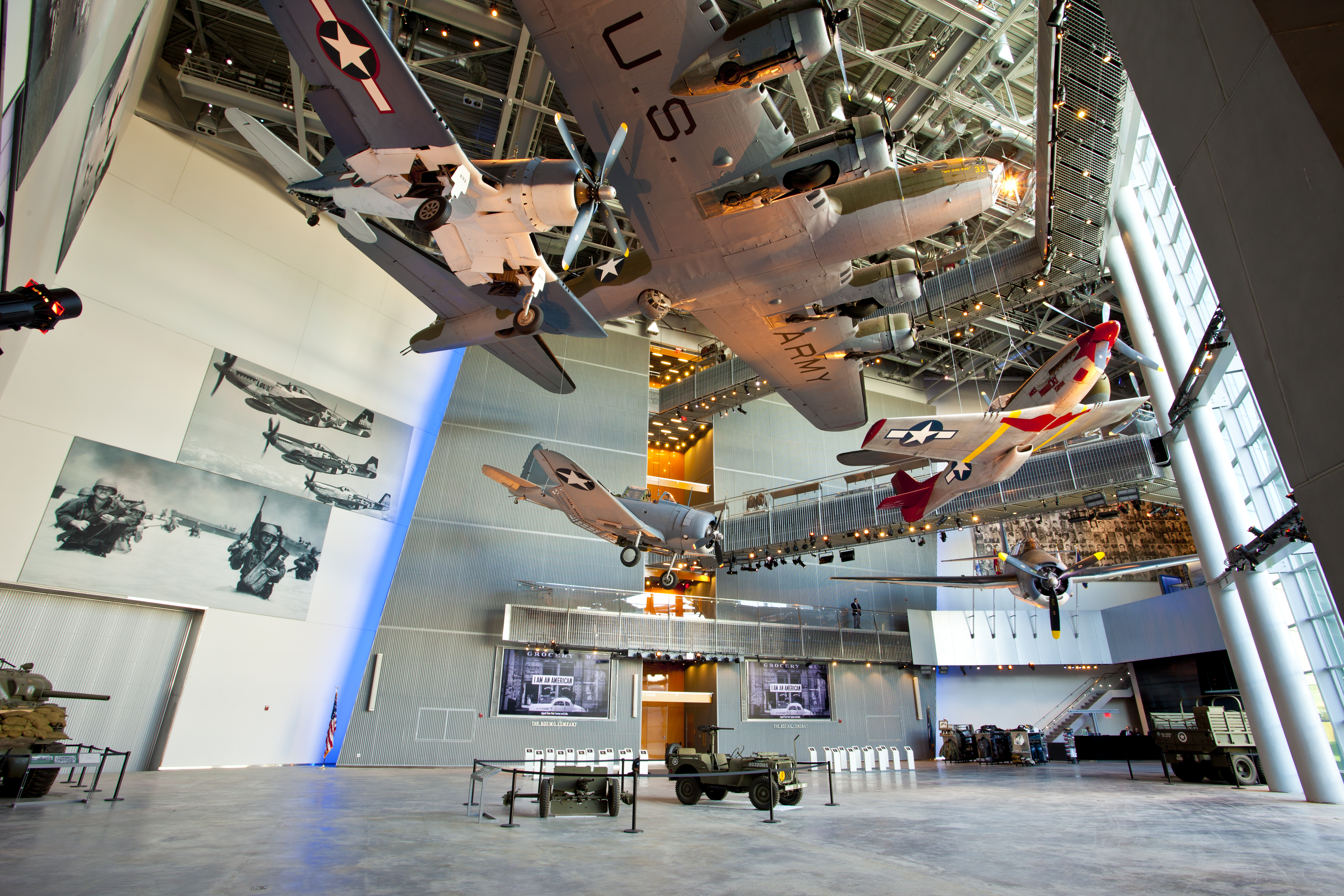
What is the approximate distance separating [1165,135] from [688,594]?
1001 inches

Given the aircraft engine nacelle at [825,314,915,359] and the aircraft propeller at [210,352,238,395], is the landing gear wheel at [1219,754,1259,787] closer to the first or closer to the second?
the aircraft engine nacelle at [825,314,915,359]

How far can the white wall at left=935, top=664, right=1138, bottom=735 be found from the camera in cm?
2952

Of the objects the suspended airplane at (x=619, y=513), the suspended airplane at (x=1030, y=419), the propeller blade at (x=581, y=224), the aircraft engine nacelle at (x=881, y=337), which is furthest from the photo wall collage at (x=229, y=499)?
the suspended airplane at (x=1030, y=419)

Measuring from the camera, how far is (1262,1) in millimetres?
2590

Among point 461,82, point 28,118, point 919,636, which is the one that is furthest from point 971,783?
point 461,82

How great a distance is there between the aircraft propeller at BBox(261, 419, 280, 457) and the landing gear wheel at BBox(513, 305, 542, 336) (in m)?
9.24

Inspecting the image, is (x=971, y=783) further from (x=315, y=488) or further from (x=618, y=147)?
(x=315, y=488)

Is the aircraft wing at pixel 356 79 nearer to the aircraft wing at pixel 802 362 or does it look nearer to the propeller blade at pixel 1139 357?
the aircraft wing at pixel 802 362

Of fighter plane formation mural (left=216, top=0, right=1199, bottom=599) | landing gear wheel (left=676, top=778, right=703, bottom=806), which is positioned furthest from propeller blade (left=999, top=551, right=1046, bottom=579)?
landing gear wheel (left=676, top=778, right=703, bottom=806)

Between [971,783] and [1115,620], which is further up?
[1115,620]

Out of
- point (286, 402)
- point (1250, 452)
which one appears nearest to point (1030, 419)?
point (1250, 452)

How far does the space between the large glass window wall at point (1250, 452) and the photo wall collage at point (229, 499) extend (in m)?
20.4

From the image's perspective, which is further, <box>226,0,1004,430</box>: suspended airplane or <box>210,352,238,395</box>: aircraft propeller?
<box>210,352,238,395</box>: aircraft propeller

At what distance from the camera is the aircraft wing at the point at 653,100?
8.61 metres
